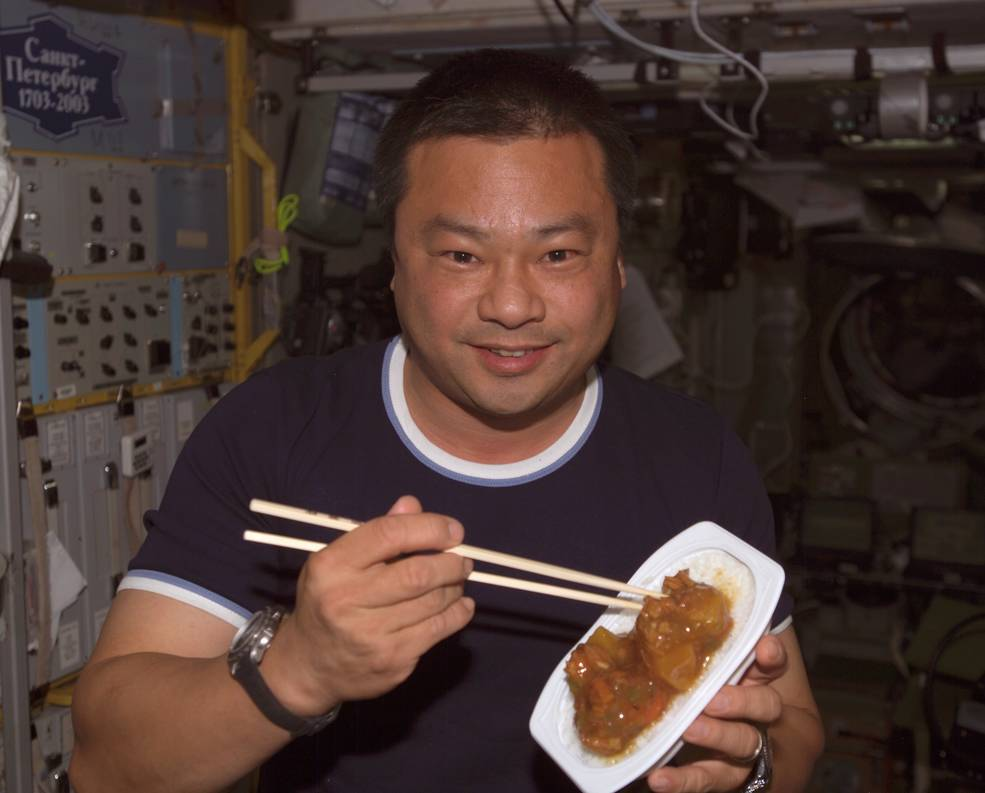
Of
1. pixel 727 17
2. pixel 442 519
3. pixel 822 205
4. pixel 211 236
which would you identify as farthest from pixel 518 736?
pixel 822 205

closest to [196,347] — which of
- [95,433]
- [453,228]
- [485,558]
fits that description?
[95,433]

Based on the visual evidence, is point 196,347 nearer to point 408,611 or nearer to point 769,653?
point 408,611

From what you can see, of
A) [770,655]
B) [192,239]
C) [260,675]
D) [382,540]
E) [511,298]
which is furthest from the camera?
[192,239]

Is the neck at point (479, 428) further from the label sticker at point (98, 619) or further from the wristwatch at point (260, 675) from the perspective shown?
the label sticker at point (98, 619)

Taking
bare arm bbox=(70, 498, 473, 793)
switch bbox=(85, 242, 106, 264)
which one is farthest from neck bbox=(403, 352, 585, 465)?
switch bbox=(85, 242, 106, 264)

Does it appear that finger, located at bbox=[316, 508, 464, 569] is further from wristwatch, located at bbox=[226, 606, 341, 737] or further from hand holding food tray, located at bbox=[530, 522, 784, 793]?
hand holding food tray, located at bbox=[530, 522, 784, 793]

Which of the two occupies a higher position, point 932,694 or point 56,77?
point 56,77

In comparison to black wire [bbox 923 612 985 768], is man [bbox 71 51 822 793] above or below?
above

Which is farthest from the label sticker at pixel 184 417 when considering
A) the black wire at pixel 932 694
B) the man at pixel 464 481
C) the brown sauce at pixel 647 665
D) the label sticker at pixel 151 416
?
the black wire at pixel 932 694
